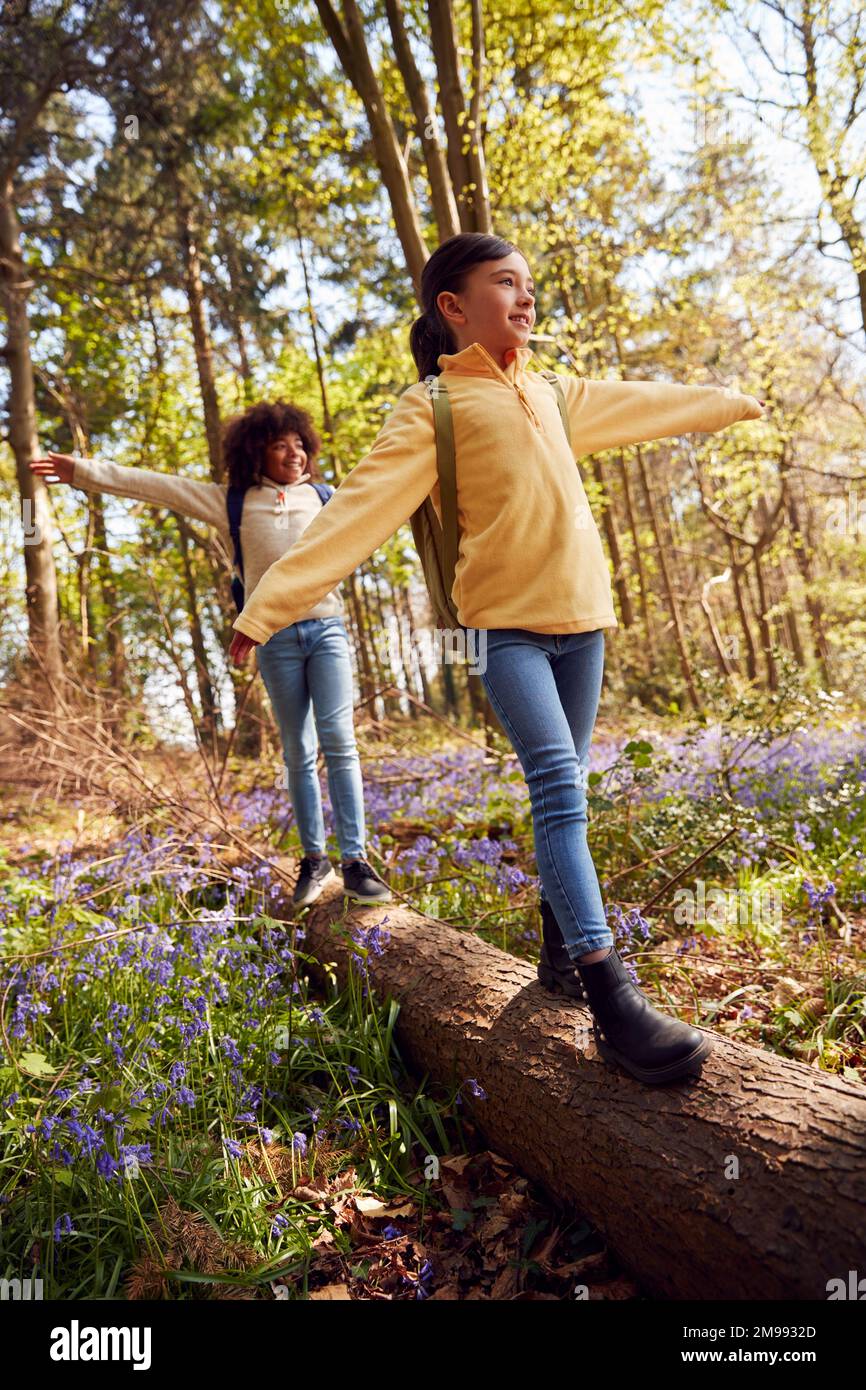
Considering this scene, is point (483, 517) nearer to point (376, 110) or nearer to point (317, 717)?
point (317, 717)

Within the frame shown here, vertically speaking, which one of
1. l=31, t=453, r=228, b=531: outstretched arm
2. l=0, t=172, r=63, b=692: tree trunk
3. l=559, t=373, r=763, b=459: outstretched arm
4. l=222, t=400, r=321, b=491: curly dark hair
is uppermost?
l=0, t=172, r=63, b=692: tree trunk

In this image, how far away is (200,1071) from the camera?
2.82 meters

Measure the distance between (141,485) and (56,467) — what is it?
0.40 m

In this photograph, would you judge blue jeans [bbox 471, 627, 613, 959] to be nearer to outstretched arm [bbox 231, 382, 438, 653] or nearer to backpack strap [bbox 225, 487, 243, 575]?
outstretched arm [bbox 231, 382, 438, 653]

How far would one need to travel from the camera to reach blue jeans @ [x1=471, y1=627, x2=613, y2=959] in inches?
85.9

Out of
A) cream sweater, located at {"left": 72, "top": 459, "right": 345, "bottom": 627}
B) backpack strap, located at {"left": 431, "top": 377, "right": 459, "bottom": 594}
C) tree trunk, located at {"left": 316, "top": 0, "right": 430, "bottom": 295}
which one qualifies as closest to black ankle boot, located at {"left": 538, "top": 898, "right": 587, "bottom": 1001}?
backpack strap, located at {"left": 431, "top": 377, "right": 459, "bottom": 594}

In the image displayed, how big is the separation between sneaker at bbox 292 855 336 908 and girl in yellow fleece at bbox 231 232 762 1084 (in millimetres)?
1519

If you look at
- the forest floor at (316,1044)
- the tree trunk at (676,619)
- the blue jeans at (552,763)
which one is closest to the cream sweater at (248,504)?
the forest floor at (316,1044)

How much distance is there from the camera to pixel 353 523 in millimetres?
2381

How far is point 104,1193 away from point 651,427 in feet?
9.14

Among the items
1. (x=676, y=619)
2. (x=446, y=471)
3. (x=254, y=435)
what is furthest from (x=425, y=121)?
(x=676, y=619)

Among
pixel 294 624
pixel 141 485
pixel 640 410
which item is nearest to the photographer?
pixel 640 410

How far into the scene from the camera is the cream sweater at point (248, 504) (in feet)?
12.8
